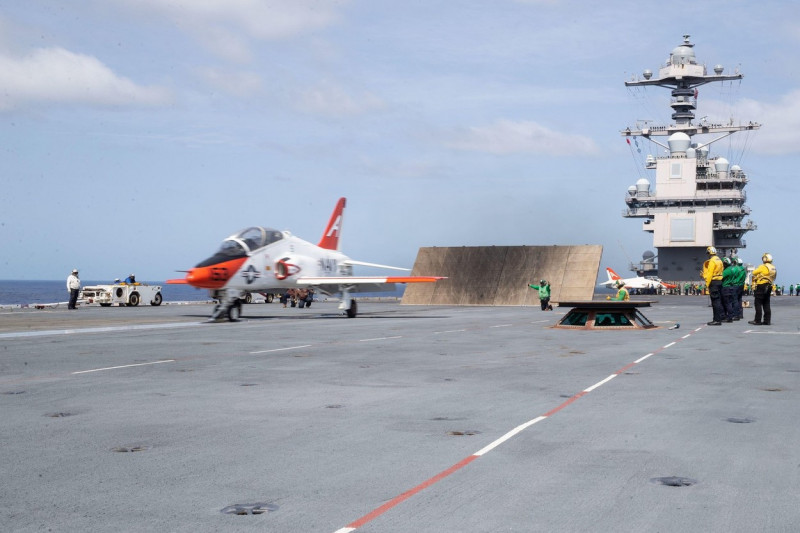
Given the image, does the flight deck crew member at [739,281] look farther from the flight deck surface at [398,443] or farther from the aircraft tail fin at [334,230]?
the aircraft tail fin at [334,230]

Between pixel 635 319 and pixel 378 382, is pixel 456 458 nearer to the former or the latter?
pixel 378 382

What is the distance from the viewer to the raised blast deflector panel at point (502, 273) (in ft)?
201

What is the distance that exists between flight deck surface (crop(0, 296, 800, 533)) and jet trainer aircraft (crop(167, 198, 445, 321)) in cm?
1414

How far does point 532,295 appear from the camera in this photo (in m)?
62.1

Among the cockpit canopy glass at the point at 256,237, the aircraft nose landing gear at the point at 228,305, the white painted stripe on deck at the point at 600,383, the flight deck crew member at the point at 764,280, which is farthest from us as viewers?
the cockpit canopy glass at the point at 256,237

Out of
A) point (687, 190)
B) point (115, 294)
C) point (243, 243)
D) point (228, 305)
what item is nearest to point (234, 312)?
point (228, 305)

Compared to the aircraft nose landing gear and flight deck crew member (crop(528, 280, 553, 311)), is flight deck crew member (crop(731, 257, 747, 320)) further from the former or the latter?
the aircraft nose landing gear

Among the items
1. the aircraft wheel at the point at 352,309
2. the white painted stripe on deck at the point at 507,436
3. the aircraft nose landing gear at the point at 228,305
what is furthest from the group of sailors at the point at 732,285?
the white painted stripe on deck at the point at 507,436

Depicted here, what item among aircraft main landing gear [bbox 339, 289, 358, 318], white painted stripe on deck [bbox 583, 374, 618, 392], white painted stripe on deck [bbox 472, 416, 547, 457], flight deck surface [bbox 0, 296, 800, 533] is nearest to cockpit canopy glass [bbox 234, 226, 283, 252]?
aircraft main landing gear [bbox 339, 289, 358, 318]

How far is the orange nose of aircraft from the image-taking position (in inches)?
1160

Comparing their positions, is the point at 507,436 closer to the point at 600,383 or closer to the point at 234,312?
the point at 600,383

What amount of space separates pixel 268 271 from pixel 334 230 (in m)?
Result: 10.1

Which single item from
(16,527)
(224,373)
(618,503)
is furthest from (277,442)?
(224,373)

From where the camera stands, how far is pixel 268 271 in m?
32.8
